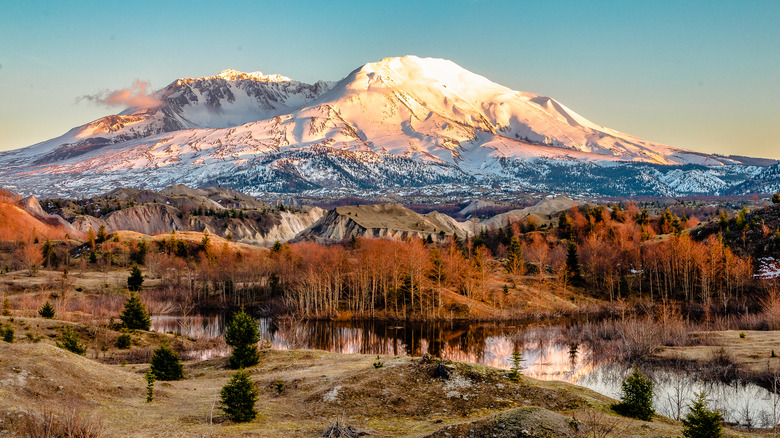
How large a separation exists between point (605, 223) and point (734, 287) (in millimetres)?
43433

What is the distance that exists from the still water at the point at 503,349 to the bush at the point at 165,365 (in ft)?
63.8

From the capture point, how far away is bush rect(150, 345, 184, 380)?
35.0 meters

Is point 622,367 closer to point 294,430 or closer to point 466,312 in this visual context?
point 294,430

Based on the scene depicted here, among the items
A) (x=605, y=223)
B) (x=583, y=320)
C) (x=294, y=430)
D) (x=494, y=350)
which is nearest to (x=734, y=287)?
(x=583, y=320)

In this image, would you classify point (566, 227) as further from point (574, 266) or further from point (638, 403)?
point (638, 403)

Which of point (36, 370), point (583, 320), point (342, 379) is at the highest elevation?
point (36, 370)

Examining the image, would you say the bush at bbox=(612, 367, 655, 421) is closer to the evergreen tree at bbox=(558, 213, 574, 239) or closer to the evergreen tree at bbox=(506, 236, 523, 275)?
the evergreen tree at bbox=(506, 236, 523, 275)

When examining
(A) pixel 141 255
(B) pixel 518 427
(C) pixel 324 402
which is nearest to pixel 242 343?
(C) pixel 324 402

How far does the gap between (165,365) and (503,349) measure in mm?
39766

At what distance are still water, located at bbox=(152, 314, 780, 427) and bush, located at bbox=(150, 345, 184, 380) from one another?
19.4m

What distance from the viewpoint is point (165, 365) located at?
35469 millimetres

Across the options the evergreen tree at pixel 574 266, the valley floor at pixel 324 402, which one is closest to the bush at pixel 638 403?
the valley floor at pixel 324 402

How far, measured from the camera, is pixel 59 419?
1772cm

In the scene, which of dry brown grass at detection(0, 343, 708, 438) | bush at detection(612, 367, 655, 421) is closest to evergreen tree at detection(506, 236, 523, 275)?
dry brown grass at detection(0, 343, 708, 438)
